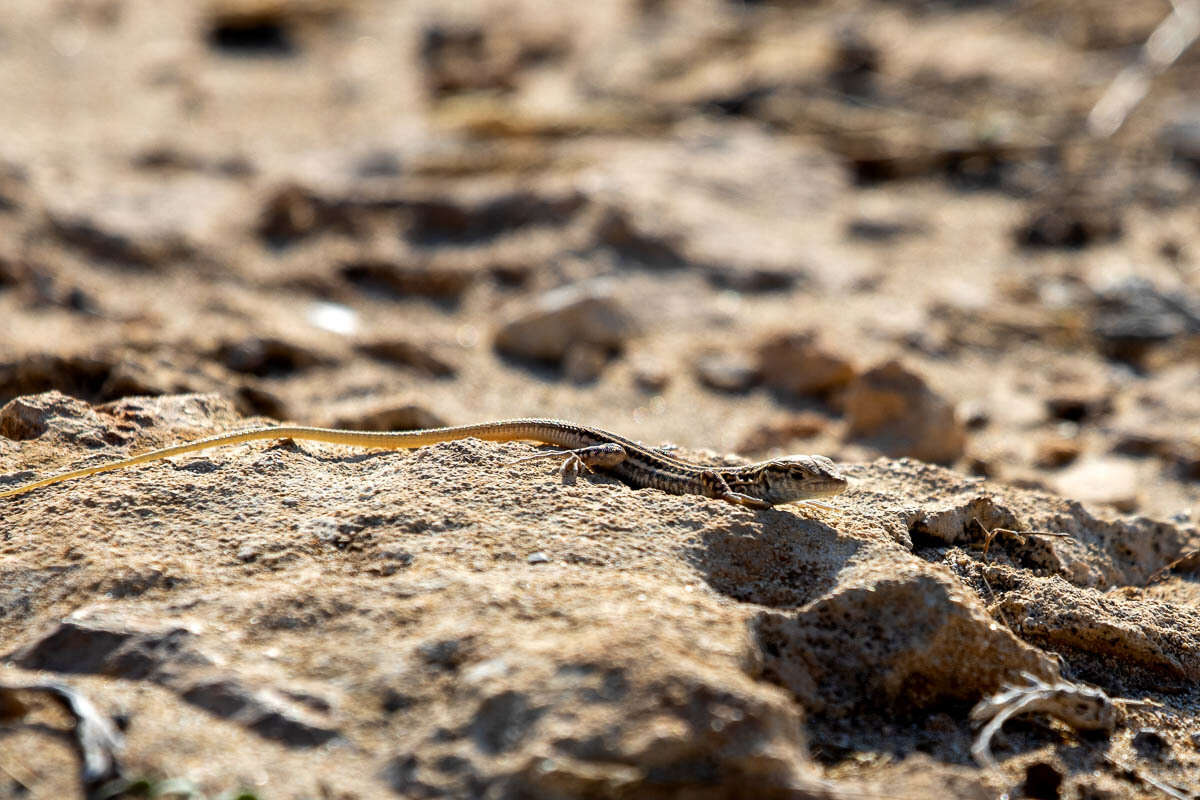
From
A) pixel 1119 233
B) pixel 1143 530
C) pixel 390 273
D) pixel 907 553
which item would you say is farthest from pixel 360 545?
pixel 1119 233

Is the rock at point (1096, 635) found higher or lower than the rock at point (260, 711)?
lower

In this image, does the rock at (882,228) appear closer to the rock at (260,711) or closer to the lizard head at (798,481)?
the lizard head at (798,481)

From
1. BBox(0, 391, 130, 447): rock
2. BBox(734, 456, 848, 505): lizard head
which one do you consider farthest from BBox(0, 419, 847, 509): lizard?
BBox(0, 391, 130, 447): rock

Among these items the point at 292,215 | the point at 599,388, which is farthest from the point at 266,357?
the point at 292,215

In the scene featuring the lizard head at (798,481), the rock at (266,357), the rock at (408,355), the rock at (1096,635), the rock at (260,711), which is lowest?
the rock at (408,355)

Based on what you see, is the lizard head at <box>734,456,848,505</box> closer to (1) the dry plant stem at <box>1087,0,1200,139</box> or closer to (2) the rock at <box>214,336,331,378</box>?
(2) the rock at <box>214,336,331,378</box>

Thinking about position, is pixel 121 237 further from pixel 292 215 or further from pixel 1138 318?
pixel 1138 318

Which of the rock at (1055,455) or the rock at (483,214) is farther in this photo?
the rock at (483,214)

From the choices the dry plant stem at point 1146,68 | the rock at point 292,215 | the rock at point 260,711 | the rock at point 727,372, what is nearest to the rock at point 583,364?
the rock at point 727,372
